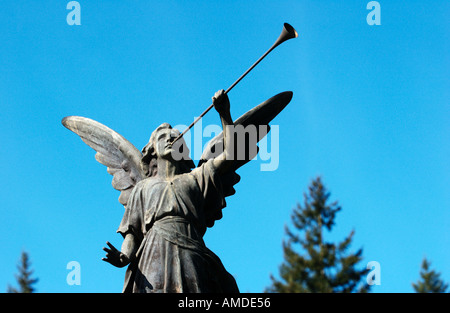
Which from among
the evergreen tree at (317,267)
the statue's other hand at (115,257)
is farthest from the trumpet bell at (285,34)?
the evergreen tree at (317,267)

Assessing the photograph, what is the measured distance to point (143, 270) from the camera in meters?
8.32

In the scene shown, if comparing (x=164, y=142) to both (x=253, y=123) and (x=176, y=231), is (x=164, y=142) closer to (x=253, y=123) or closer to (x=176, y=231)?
(x=253, y=123)

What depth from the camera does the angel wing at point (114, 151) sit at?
10.1m

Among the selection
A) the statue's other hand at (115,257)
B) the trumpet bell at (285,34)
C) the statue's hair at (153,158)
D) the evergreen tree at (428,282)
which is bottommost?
the statue's other hand at (115,257)

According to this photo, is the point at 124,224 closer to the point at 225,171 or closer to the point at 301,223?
the point at 225,171

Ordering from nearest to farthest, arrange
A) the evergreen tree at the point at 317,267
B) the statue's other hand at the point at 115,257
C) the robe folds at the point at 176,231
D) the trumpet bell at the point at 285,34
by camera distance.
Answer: the robe folds at the point at 176,231 → the statue's other hand at the point at 115,257 → the trumpet bell at the point at 285,34 → the evergreen tree at the point at 317,267

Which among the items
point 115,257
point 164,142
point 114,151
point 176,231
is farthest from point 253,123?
point 115,257

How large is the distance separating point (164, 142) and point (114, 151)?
1.31 meters

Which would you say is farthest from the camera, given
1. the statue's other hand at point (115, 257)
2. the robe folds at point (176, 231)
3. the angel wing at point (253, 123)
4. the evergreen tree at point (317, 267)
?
the evergreen tree at point (317, 267)

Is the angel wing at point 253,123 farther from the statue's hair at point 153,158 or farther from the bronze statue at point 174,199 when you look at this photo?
the statue's hair at point 153,158

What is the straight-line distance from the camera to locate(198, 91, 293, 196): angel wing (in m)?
9.52

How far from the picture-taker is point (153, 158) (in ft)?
31.6

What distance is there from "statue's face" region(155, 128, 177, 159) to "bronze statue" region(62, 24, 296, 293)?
0.01 m

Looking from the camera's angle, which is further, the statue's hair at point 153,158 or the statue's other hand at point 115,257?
the statue's hair at point 153,158
